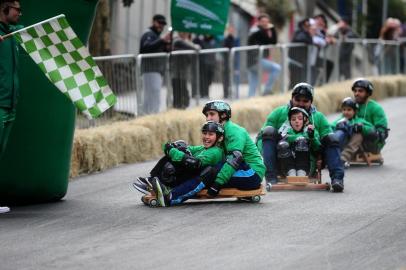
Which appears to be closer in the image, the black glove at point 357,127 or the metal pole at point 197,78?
the black glove at point 357,127

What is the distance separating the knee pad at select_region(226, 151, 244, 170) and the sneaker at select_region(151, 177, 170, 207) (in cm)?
68

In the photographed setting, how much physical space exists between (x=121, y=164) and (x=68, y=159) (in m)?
3.68

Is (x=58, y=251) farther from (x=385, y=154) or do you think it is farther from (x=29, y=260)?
(x=385, y=154)

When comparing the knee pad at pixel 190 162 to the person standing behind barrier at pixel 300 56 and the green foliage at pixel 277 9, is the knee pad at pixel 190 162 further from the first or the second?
the green foliage at pixel 277 9

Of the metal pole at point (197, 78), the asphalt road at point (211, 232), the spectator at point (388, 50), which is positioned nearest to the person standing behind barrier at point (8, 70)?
the asphalt road at point (211, 232)

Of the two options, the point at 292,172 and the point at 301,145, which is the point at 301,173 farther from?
the point at 301,145

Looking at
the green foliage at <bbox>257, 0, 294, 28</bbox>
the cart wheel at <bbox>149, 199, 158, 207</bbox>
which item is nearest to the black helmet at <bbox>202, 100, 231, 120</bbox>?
the cart wheel at <bbox>149, 199, 158, 207</bbox>

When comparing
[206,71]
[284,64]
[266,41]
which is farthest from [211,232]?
[284,64]

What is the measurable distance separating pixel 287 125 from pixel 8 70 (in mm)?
3721

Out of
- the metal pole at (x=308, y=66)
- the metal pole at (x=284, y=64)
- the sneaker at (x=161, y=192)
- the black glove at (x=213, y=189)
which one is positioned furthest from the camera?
the metal pole at (x=308, y=66)

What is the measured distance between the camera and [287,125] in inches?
508

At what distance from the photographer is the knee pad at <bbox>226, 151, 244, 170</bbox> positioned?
36.9ft

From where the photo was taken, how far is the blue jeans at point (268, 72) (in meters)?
20.9

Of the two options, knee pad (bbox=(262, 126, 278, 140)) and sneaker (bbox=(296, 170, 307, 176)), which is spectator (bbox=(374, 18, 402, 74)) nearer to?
knee pad (bbox=(262, 126, 278, 140))
